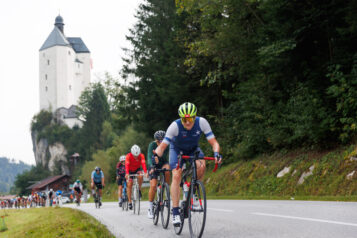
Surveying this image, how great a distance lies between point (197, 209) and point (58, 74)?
13395 centimetres

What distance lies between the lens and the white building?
13425 centimetres

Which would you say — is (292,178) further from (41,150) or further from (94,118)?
(41,150)

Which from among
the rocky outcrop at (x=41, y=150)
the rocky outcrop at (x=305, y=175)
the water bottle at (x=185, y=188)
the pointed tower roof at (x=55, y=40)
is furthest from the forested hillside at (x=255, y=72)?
the pointed tower roof at (x=55, y=40)

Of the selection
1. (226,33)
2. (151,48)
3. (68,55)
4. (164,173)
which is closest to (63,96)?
(68,55)

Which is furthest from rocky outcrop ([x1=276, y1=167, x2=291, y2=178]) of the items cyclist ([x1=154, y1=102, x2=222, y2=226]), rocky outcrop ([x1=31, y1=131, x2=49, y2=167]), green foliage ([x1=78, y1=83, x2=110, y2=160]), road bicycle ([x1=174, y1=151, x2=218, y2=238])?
rocky outcrop ([x1=31, y1=131, x2=49, y2=167])

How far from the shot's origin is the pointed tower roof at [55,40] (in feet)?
452

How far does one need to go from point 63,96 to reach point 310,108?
124101 millimetres

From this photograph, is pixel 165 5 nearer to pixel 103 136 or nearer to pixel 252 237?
pixel 252 237

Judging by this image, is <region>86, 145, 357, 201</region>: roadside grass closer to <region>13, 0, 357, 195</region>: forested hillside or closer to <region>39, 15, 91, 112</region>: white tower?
<region>13, 0, 357, 195</region>: forested hillside

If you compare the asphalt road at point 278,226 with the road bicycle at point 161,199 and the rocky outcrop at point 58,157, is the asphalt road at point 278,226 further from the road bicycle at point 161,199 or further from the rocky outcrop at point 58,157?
the rocky outcrop at point 58,157

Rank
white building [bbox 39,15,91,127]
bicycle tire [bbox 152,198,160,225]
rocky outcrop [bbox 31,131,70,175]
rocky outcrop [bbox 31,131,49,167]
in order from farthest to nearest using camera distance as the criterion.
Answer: white building [bbox 39,15,91,127] < rocky outcrop [bbox 31,131,49,167] < rocky outcrop [bbox 31,131,70,175] < bicycle tire [bbox 152,198,160,225]

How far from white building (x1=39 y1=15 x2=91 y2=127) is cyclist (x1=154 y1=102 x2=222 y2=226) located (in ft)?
429

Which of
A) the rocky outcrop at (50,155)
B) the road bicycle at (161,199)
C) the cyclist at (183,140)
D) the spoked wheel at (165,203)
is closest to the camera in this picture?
the cyclist at (183,140)

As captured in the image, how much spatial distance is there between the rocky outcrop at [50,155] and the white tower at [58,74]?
10.5 meters
